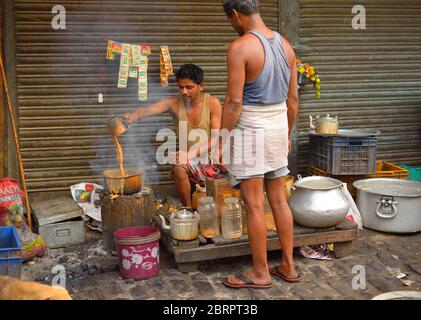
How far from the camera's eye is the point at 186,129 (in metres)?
6.76

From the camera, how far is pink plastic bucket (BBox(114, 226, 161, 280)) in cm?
506

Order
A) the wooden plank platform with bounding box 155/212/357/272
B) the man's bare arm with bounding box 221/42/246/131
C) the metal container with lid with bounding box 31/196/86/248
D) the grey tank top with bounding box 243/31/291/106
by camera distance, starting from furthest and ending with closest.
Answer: the metal container with lid with bounding box 31/196/86/248 < the wooden plank platform with bounding box 155/212/357/272 < the grey tank top with bounding box 243/31/291/106 < the man's bare arm with bounding box 221/42/246/131

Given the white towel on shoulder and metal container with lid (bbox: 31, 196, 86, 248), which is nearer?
the white towel on shoulder

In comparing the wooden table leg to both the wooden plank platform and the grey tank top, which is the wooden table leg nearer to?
the wooden plank platform

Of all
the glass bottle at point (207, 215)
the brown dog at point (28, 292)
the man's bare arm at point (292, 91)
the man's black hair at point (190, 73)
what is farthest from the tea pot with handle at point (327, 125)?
the brown dog at point (28, 292)

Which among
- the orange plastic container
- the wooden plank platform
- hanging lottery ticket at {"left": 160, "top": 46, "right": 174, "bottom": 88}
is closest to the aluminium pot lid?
the orange plastic container

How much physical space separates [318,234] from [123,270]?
203 cm

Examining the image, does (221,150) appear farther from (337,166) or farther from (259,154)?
(337,166)

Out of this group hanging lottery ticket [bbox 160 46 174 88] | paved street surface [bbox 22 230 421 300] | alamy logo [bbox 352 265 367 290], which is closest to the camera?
paved street surface [bbox 22 230 421 300]

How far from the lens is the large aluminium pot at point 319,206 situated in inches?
218

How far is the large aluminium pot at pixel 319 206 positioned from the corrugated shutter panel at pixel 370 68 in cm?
261

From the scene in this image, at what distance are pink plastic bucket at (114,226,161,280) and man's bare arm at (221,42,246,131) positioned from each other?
55.5 inches
